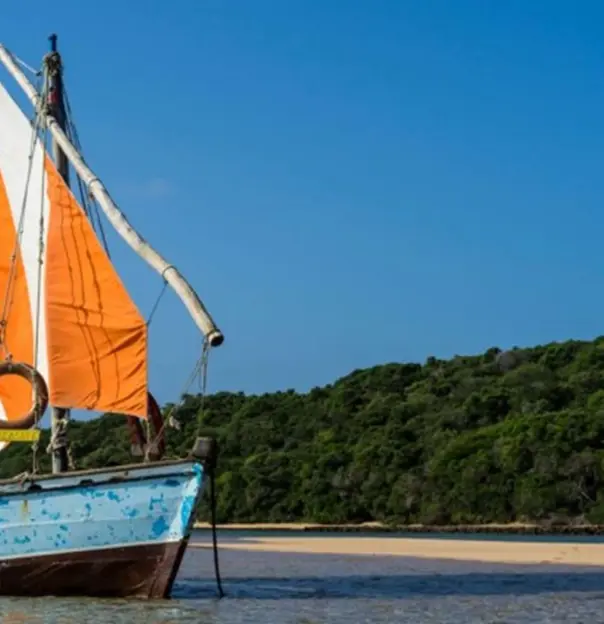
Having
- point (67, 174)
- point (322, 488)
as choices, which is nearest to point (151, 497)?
point (67, 174)

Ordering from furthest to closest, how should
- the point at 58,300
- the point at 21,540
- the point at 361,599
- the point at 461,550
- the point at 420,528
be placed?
A: the point at 420,528 → the point at 461,550 → the point at 58,300 → the point at 361,599 → the point at 21,540

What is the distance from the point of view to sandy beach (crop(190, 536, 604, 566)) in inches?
1454

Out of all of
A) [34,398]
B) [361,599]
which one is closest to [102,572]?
[34,398]

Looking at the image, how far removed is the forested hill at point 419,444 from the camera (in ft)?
231

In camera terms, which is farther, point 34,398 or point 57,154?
point 57,154

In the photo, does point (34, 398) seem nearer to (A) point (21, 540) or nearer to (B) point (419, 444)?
(A) point (21, 540)

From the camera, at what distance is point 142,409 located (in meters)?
22.3

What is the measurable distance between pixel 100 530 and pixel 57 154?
7.95 meters

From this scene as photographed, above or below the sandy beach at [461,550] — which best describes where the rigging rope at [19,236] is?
above

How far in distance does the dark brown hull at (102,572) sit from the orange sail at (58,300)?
2.51 metres

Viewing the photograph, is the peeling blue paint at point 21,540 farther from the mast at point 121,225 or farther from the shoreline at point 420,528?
the shoreline at point 420,528

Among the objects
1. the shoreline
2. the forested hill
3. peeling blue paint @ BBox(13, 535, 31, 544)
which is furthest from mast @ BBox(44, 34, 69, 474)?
the forested hill

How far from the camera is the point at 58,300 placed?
77.3ft

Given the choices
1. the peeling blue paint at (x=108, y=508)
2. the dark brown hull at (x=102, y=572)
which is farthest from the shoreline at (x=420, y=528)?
the peeling blue paint at (x=108, y=508)
